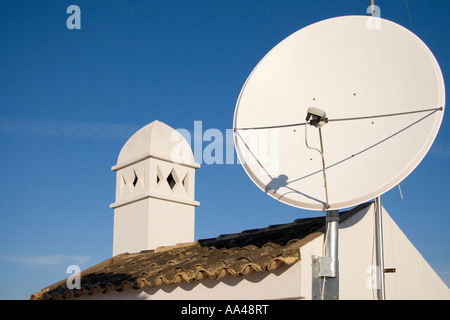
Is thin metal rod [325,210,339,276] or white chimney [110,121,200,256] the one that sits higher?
white chimney [110,121,200,256]

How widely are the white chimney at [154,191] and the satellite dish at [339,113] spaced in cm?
566

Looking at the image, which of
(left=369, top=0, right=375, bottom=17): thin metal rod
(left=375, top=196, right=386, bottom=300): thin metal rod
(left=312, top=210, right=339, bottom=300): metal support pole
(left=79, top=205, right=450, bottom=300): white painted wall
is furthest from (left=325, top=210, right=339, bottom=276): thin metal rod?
(left=369, top=0, right=375, bottom=17): thin metal rod

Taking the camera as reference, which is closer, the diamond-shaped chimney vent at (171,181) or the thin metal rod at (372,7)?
the thin metal rod at (372,7)

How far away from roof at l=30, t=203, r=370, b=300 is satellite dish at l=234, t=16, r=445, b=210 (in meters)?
0.78

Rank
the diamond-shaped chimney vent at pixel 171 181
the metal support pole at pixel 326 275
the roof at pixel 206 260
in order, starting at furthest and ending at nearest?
1. the diamond-shaped chimney vent at pixel 171 181
2. the roof at pixel 206 260
3. the metal support pole at pixel 326 275

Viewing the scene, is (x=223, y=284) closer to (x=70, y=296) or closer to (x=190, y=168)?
(x=70, y=296)

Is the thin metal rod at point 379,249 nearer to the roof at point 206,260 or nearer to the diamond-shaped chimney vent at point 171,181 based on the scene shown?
the roof at point 206,260

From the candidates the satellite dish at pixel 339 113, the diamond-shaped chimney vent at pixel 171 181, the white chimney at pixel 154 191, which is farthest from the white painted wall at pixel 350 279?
the diamond-shaped chimney vent at pixel 171 181

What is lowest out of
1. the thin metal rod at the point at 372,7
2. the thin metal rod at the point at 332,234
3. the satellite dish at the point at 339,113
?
the thin metal rod at the point at 332,234

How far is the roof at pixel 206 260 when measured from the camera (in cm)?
679

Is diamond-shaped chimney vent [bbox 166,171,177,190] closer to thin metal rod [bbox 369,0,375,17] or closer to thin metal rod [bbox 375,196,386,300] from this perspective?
thin metal rod [bbox 375,196,386,300]

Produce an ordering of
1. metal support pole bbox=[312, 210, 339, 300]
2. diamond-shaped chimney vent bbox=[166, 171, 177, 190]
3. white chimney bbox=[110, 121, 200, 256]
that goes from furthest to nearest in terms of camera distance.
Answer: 1. diamond-shaped chimney vent bbox=[166, 171, 177, 190]
2. white chimney bbox=[110, 121, 200, 256]
3. metal support pole bbox=[312, 210, 339, 300]

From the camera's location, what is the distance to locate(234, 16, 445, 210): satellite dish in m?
6.14

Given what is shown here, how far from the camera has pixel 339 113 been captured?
706cm
